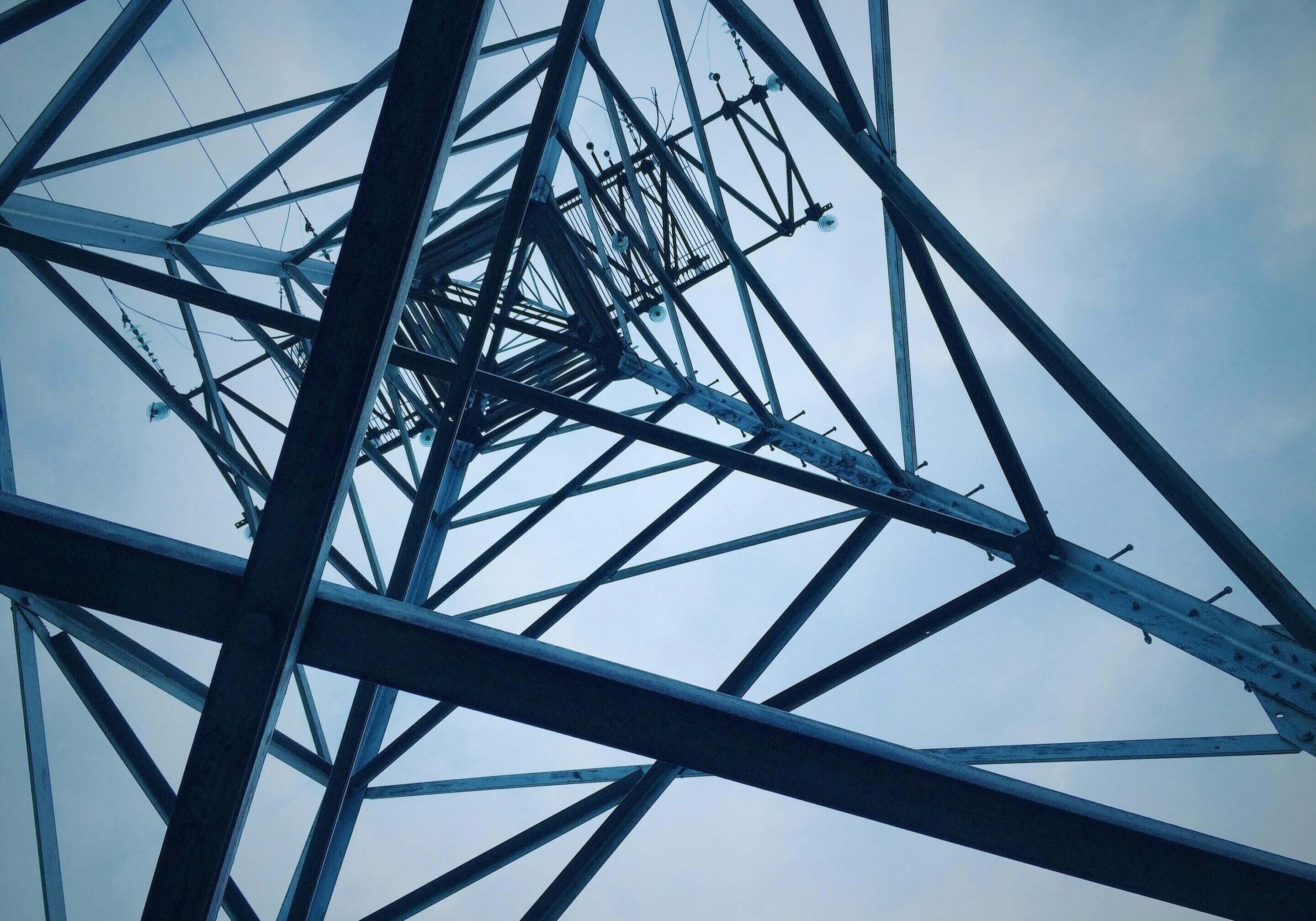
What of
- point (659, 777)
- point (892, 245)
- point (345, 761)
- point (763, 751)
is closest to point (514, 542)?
point (345, 761)

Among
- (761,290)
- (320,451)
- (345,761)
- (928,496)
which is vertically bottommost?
(320,451)

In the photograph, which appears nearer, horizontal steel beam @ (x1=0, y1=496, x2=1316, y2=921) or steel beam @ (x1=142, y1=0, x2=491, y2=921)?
steel beam @ (x1=142, y1=0, x2=491, y2=921)

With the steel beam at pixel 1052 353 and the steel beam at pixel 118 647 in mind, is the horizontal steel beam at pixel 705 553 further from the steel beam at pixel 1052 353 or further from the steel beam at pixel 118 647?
the steel beam at pixel 1052 353

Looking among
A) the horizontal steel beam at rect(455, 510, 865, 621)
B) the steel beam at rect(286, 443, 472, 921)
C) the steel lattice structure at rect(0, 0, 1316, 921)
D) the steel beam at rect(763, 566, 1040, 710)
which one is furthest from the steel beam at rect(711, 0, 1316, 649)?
the horizontal steel beam at rect(455, 510, 865, 621)

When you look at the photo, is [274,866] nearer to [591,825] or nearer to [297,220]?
[591,825]

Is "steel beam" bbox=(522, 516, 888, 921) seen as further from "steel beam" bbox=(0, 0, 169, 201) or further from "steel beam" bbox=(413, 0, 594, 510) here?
"steel beam" bbox=(0, 0, 169, 201)

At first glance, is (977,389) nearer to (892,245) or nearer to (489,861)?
(892,245)

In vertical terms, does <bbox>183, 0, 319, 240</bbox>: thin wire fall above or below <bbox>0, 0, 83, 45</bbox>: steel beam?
above
